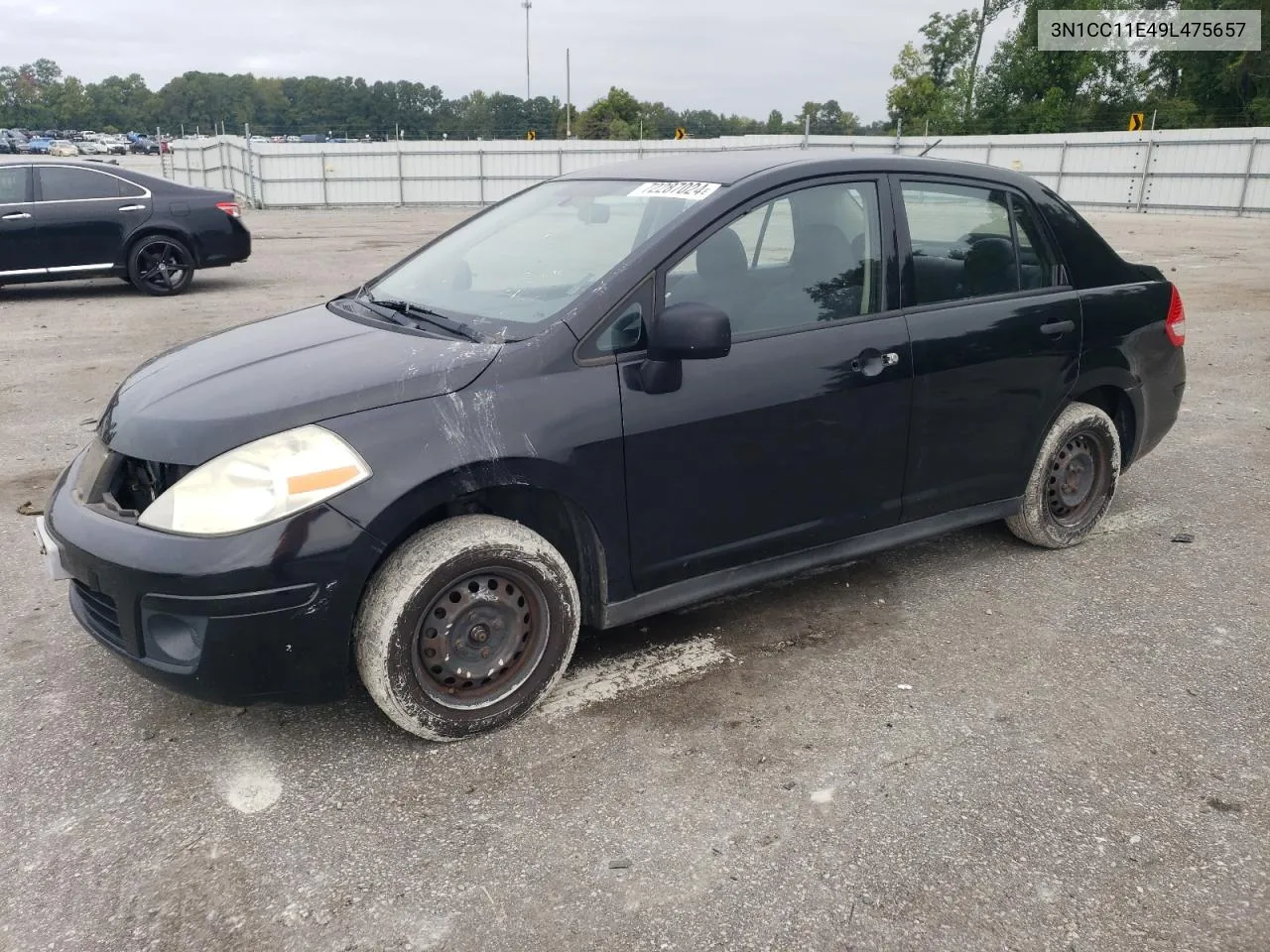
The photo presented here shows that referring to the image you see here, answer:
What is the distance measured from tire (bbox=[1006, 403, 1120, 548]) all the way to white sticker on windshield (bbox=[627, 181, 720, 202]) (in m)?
1.85

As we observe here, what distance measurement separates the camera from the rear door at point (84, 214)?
10625 mm

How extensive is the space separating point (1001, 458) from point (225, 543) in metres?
2.90

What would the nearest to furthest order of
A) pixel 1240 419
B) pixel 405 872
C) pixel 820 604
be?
pixel 405 872 → pixel 820 604 → pixel 1240 419

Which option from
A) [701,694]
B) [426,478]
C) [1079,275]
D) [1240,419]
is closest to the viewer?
[426,478]

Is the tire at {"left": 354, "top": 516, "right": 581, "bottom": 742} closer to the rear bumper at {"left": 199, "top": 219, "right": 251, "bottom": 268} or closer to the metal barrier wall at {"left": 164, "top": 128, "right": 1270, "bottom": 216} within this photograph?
the rear bumper at {"left": 199, "top": 219, "right": 251, "bottom": 268}

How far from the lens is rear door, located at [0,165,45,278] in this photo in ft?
34.1

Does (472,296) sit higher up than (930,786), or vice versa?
(472,296)

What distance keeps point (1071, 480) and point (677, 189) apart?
2212 mm

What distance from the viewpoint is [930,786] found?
2.75 m

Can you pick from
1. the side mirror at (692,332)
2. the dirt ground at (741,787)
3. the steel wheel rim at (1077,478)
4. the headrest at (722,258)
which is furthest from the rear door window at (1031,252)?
the side mirror at (692,332)

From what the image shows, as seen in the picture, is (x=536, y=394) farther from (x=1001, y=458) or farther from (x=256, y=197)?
(x=256, y=197)

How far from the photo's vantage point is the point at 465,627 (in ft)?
9.43

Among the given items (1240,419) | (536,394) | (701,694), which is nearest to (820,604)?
(701,694)

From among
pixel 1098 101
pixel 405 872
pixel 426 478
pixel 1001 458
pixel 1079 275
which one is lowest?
pixel 405 872
